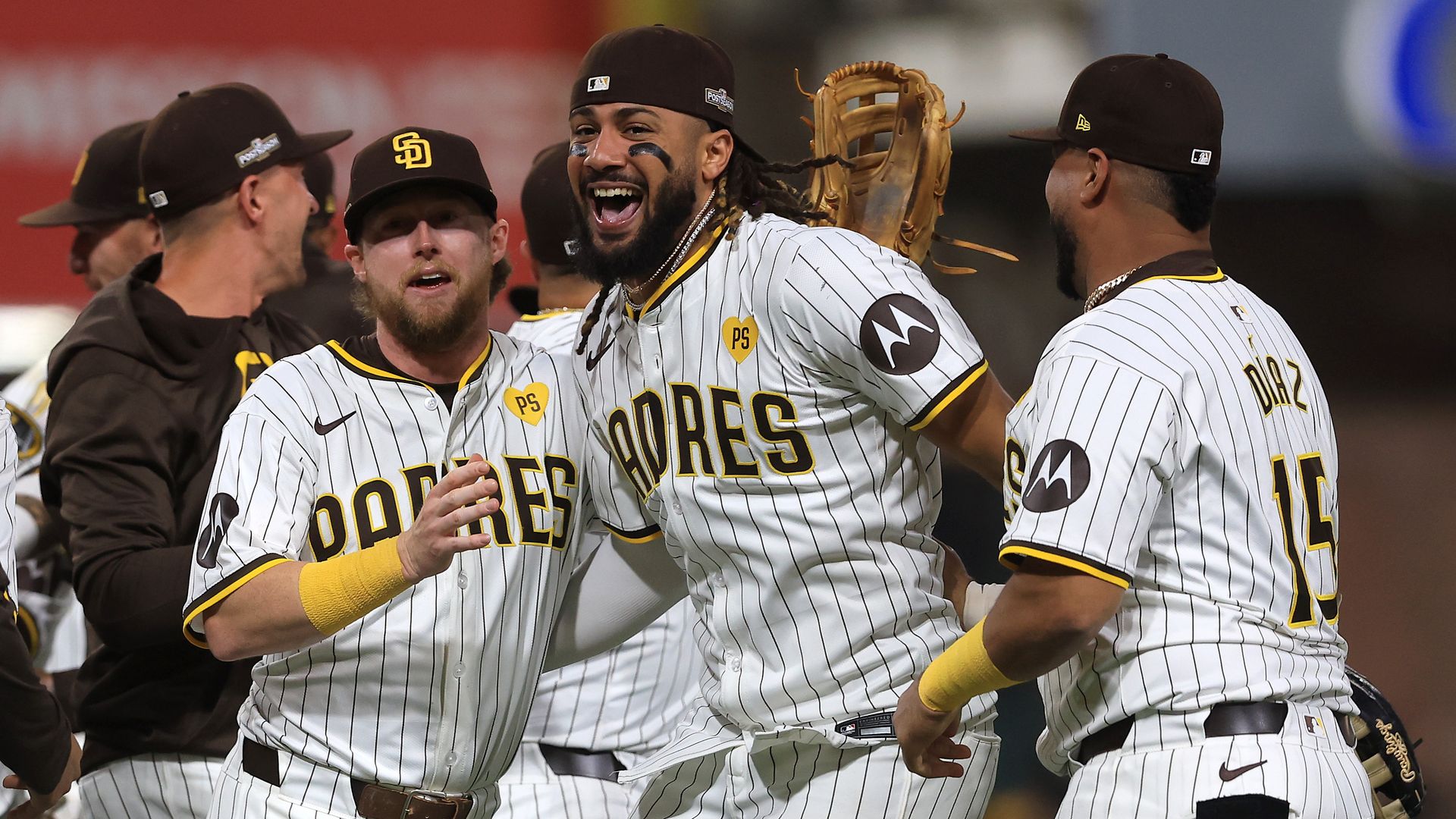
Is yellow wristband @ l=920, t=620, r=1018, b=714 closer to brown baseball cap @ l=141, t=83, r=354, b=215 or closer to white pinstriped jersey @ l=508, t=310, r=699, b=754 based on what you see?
white pinstriped jersey @ l=508, t=310, r=699, b=754

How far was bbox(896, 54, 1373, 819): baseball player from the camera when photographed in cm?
267

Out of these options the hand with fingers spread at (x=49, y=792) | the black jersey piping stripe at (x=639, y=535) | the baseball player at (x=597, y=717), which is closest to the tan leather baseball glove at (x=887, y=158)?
the baseball player at (x=597, y=717)

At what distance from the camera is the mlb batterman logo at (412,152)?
3416mm

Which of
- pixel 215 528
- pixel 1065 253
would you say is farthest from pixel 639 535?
pixel 1065 253

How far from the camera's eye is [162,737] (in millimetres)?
3707

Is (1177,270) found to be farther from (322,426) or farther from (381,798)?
(381,798)

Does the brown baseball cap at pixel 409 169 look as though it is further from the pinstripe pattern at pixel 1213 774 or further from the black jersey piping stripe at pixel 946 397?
the pinstripe pattern at pixel 1213 774

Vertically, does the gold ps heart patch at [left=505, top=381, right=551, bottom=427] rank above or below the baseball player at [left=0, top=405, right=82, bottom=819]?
above

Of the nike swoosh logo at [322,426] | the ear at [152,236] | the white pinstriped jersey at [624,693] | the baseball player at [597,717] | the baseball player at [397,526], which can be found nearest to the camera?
the baseball player at [397,526]

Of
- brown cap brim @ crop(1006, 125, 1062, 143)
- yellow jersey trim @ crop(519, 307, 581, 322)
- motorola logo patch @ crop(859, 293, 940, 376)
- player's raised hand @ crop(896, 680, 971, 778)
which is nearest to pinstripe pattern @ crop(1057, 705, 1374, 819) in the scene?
player's raised hand @ crop(896, 680, 971, 778)

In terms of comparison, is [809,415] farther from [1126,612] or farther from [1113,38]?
[1113,38]

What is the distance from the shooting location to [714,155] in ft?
11.3

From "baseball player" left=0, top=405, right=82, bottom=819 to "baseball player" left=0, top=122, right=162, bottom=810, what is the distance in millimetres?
1239

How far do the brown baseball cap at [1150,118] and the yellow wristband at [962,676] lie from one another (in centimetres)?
94
